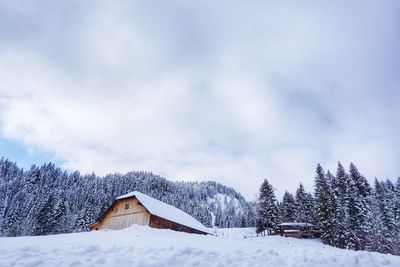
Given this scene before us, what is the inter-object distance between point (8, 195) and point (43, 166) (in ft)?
107

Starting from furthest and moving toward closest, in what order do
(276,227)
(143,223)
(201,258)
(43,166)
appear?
(43,166)
(276,227)
(143,223)
(201,258)

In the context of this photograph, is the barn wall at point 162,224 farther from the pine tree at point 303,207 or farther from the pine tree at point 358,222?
the pine tree at point 303,207

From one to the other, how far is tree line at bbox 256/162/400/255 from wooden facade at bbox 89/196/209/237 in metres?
23.2

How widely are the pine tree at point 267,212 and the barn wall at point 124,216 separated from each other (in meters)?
30.2

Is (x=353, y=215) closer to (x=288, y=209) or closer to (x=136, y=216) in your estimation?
(x=288, y=209)

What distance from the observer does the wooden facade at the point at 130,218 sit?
102 ft

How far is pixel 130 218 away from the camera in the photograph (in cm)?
3241

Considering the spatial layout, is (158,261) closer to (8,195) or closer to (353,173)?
(353,173)

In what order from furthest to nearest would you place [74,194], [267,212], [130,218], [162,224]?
1. [74,194]
2. [267,212]
3. [130,218]
4. [162,224]

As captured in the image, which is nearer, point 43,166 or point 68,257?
point 68,257

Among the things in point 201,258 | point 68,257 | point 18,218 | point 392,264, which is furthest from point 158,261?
point 18,218

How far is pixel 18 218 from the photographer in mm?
88500


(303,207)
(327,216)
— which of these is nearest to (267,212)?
(303,207)

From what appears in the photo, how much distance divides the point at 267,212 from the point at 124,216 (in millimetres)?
31502
